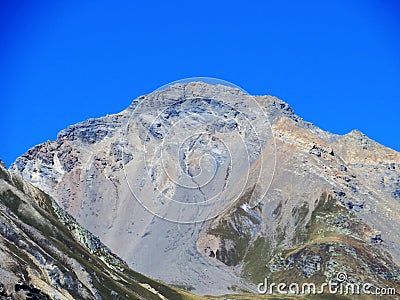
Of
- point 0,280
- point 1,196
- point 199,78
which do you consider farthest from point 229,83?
point 1,196

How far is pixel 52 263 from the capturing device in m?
166

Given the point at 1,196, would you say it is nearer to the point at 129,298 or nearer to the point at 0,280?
the point at 129,298

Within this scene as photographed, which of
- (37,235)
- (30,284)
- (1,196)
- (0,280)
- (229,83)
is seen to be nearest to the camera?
(229,83)

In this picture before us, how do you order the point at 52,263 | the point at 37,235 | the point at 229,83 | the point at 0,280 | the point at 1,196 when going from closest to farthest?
1. the point at 229,83
2. the point at 0,280
3. the point at 52,263
4. the point at 37,235
5. the point at 1,196

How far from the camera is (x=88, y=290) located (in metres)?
173

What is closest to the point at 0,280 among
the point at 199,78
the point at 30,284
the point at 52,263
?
the point at 30,284

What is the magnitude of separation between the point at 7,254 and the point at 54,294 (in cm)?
1364

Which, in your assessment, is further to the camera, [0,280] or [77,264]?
[77,264]

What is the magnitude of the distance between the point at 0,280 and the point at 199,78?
6931 cm

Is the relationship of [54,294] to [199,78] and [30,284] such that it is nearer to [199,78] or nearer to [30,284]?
[30,284]

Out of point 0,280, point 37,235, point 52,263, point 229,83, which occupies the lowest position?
point 0,280

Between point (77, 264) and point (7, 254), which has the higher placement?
point (77, 264)

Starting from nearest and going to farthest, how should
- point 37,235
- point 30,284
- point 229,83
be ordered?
point 229,83
point 30,284
point 37,235

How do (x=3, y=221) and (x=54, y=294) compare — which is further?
(x=3, y=221)
